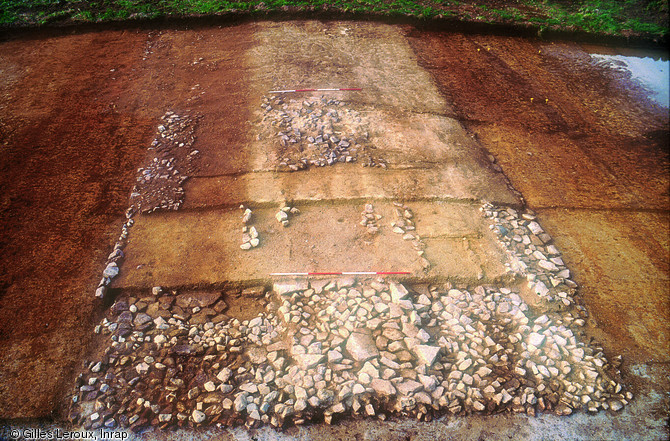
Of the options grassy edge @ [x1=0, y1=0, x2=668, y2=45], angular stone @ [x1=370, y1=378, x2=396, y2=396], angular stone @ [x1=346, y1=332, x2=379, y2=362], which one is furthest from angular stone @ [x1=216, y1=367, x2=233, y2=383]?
grassy edge @ [x1=0, y1=0, x2=668, y2=45]

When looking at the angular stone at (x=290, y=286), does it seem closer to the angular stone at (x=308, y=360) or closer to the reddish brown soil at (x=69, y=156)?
the angular stone at (x=308, y=360)

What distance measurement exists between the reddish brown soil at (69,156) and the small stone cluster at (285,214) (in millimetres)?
1452

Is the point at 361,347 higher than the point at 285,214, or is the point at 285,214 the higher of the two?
the point at 285,214

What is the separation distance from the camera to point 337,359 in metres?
3.28

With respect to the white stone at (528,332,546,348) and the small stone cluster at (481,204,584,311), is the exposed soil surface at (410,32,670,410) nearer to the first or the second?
the small stone cluster at (481,204,584,311)

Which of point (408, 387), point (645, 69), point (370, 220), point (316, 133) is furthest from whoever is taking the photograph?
point (645, 69)

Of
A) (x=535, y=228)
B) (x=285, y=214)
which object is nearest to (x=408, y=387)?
(x=285, y=214)

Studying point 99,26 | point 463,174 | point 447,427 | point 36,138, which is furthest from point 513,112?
point 99,26

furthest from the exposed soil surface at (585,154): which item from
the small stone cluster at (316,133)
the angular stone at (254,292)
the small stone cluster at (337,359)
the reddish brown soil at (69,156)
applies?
the reddish brown soil at (69,156)

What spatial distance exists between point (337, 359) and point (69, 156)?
449 cm

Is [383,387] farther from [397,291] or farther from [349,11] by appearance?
[349,11]

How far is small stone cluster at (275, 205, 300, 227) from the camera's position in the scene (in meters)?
4.35

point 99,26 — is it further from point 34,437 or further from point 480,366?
point 480,366

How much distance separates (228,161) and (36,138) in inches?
112
